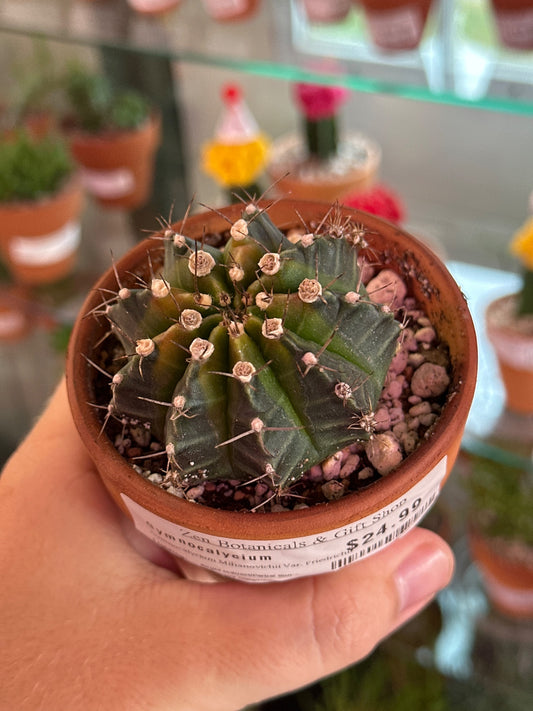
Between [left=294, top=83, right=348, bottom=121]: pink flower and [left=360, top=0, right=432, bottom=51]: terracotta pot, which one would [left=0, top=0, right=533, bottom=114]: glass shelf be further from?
[left=294, top=83, right=348, bottom=121]: pink flower

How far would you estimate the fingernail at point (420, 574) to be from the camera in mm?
583

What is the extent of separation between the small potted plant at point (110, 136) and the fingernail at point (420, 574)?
3.70 feet

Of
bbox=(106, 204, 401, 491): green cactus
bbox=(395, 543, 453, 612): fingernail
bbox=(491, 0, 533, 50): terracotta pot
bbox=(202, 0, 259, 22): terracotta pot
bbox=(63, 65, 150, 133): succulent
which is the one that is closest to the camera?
bbox=(106, 204, 401, 491): green cactus

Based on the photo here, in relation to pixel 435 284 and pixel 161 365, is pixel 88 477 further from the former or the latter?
pixel 435 284

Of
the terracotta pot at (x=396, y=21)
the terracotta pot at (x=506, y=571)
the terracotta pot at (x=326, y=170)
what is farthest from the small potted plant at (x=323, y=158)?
A: the terracotta pot at (x=506, y=571)

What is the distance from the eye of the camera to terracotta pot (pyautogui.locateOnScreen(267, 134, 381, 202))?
1.24m

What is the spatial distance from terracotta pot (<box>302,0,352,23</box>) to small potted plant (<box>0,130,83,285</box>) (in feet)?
2.05

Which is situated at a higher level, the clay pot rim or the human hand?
the clay pot rim

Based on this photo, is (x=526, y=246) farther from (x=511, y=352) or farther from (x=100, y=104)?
(x=100, y=104)

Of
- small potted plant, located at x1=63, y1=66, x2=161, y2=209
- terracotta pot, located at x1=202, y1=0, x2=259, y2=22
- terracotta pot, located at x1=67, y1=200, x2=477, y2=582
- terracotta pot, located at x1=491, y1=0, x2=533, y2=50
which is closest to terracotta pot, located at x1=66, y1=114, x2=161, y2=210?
small potted plant, located at x1=63, y1=66, x2=161, y2=209

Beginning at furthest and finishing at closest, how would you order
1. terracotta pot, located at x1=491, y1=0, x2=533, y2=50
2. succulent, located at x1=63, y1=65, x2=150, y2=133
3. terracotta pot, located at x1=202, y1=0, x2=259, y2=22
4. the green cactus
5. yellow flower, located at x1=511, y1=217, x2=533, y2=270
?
succulent, located at x1=63, y1=65, x2=150, y2=133 < terracotta pot, located at x1=202, y1=0, x2=259, y2=22 < yellow flower, located at x1=511, y1=217, x2=533, y2=270 < terracotta pot, located at x1=491, y1=0, x2=533, y2=50 < the green cactus

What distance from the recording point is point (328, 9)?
0.98m

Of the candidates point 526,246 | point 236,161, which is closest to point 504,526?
point 526,246

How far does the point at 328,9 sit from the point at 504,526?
88 centimetres
